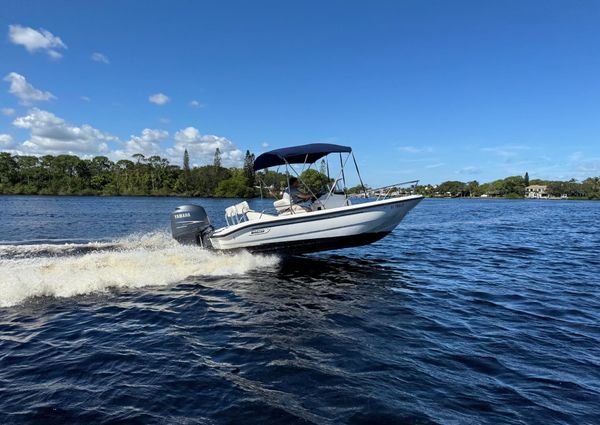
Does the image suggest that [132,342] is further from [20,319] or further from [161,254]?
[161,254]

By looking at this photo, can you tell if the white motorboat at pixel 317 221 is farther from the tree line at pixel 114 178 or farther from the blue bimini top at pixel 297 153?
the tree line at pixel 114 178

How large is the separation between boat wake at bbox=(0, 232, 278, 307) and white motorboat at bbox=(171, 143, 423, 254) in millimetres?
716

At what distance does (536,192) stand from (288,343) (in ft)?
639

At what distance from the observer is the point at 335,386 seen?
5031mm

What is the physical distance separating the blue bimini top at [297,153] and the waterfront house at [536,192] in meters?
185

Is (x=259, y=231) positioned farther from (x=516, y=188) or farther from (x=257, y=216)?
(x=516, y=188)

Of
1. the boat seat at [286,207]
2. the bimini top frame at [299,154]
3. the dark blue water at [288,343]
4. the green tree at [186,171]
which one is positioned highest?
the green tree at [186,171]

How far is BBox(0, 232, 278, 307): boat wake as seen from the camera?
888 cm

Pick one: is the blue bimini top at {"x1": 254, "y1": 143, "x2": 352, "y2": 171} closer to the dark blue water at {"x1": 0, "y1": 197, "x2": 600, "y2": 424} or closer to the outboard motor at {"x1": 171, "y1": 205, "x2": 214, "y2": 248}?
the outboard motor at {"x1": 171, "y1": 205, "x2": 214, "y2": 248}

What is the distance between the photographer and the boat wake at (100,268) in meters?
8.88

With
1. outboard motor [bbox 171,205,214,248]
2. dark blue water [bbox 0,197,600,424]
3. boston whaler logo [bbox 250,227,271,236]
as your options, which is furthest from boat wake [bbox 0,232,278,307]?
boston whaler logo [bbox 250,227,271,236]

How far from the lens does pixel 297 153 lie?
12.4m

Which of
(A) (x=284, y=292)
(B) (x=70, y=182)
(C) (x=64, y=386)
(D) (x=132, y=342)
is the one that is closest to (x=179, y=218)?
(A) (x=284, y=292)

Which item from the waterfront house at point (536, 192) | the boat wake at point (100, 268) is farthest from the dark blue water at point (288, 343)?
the waterfront house at point (536, 192)
